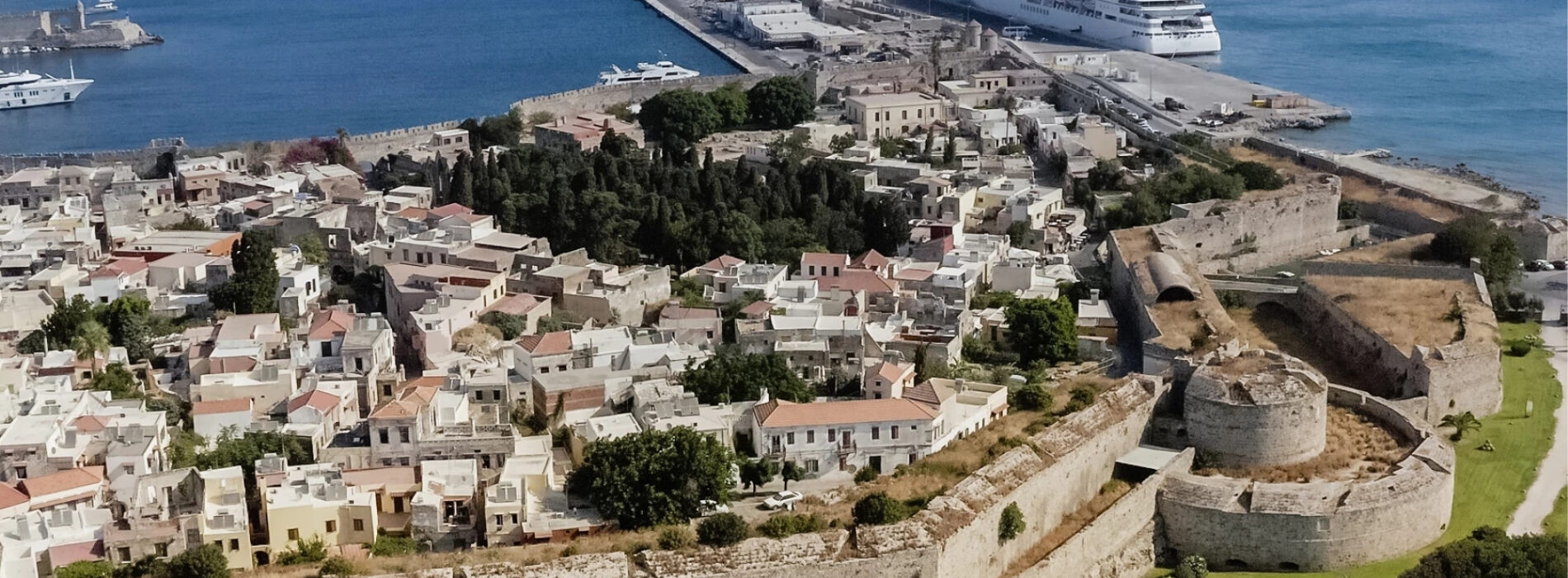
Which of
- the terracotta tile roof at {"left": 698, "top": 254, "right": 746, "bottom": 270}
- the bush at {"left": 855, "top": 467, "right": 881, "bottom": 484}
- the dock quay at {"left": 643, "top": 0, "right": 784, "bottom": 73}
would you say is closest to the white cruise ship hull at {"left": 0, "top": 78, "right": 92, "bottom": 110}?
the dock quay at {"left": 643, "top": 0, "right": 784, "bottom": 73}

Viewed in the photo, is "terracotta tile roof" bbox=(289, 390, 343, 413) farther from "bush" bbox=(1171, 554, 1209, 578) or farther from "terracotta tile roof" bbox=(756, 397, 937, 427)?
"bush" bbox=(1171, 554, 1209, 578)

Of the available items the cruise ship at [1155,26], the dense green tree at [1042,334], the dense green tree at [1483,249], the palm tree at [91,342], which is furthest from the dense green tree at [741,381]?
the cruise ship at [1155,26]

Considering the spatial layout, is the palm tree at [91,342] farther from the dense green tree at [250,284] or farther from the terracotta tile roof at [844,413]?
the terracotta tile roof at [844,413]

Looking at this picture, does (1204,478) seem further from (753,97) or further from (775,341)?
(753,97)

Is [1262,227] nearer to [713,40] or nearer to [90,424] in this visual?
[90,424]

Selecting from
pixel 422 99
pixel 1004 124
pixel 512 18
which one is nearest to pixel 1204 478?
pixel 1004 124
